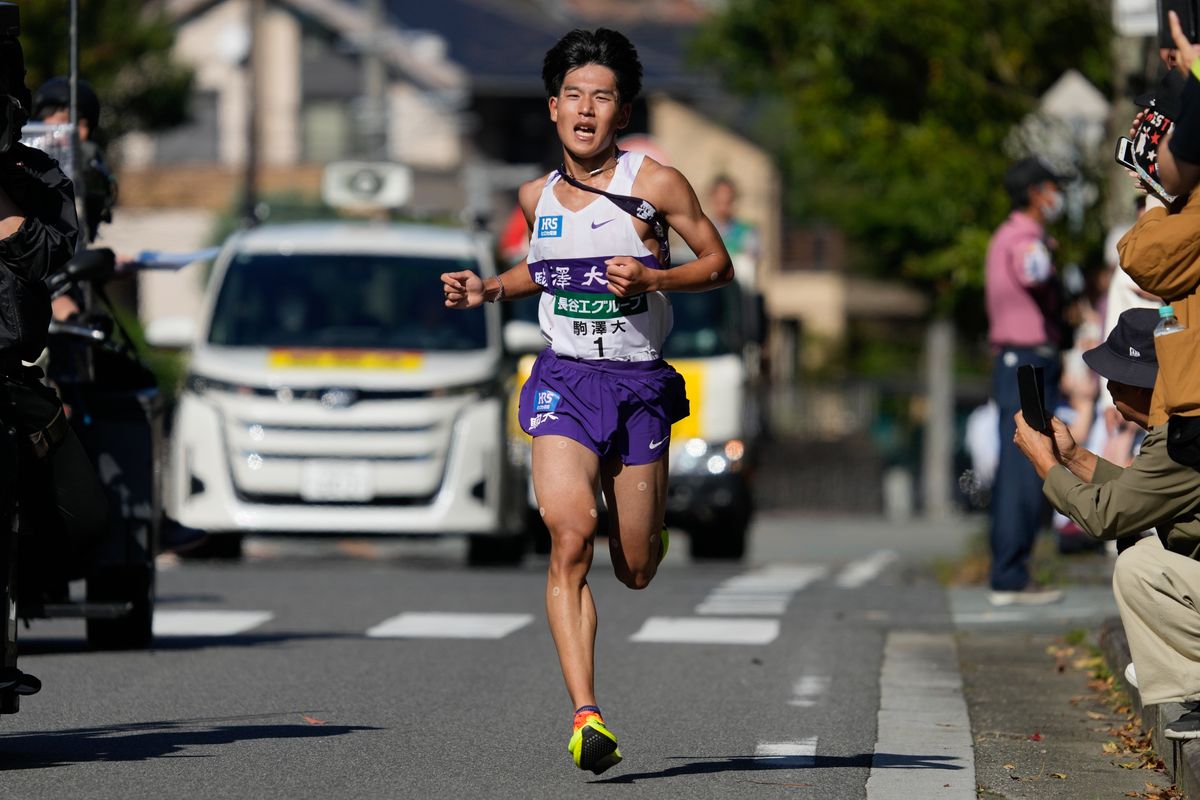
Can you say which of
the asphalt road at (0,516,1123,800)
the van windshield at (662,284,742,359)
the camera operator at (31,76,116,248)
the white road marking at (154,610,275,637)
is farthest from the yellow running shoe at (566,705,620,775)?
the van windshield at (662,284,742,359)

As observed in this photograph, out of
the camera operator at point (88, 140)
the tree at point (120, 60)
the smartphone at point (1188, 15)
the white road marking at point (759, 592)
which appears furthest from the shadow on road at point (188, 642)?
the tree at point (120, 60)

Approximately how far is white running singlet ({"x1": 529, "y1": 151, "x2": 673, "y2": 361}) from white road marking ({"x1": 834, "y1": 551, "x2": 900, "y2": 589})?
740 cm

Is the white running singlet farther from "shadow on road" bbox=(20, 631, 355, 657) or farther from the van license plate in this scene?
the van license plate

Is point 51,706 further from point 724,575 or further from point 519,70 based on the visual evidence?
point 519,70

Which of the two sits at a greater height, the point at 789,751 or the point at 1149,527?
the point at 1149,527

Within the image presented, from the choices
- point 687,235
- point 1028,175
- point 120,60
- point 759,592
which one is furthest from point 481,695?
point 120,60

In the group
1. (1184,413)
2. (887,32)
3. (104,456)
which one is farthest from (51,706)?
(887,32)

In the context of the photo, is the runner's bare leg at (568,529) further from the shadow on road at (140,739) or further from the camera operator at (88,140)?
the camera operator at (88,140)

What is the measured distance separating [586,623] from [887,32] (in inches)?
558

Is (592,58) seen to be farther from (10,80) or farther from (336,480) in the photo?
(336,480)

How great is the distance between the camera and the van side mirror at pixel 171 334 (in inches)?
574

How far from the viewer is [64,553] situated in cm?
808

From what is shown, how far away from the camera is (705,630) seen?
37.0ft

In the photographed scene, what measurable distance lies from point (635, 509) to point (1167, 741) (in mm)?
1564
